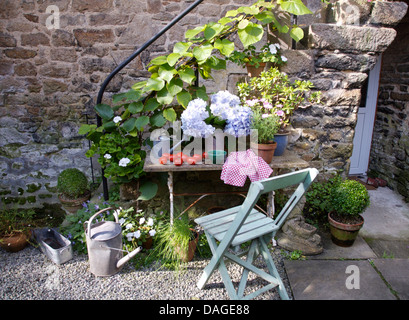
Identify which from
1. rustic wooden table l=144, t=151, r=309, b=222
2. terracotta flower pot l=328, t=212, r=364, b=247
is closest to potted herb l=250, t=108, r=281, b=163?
rustic wooden table l=144, t=151, r=309, b=222

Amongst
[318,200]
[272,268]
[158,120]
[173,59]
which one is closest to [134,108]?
[158,120]

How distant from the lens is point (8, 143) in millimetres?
3766

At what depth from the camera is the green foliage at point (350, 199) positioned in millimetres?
2857

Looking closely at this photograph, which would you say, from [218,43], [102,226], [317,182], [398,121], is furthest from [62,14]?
[398,121]

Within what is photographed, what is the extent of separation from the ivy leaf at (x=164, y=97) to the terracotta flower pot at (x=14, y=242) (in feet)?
5.64

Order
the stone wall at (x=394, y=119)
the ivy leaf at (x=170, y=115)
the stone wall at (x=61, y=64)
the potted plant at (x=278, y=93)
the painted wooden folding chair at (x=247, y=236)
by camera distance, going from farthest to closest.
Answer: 1. the stone wall at (x=394, y=119)
2. the stone wall at (x=61, y=64)
3. the potted plant at (x=278, y=93)
4. the ivy leaf at (x=170, y=115)
5. the painted wooden folding chair at (x=247, y=236)

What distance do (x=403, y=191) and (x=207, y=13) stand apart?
3.28m

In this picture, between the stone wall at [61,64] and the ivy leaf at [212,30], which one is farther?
the stone wall at [61,64]

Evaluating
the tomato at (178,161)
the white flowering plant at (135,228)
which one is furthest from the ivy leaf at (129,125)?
the white flowering plant at (135,228)

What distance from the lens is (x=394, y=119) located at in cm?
419

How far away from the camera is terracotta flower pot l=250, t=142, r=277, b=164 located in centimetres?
255

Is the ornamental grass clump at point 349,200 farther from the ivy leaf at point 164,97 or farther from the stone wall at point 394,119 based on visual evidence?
the ivy leaf at point 164,97
